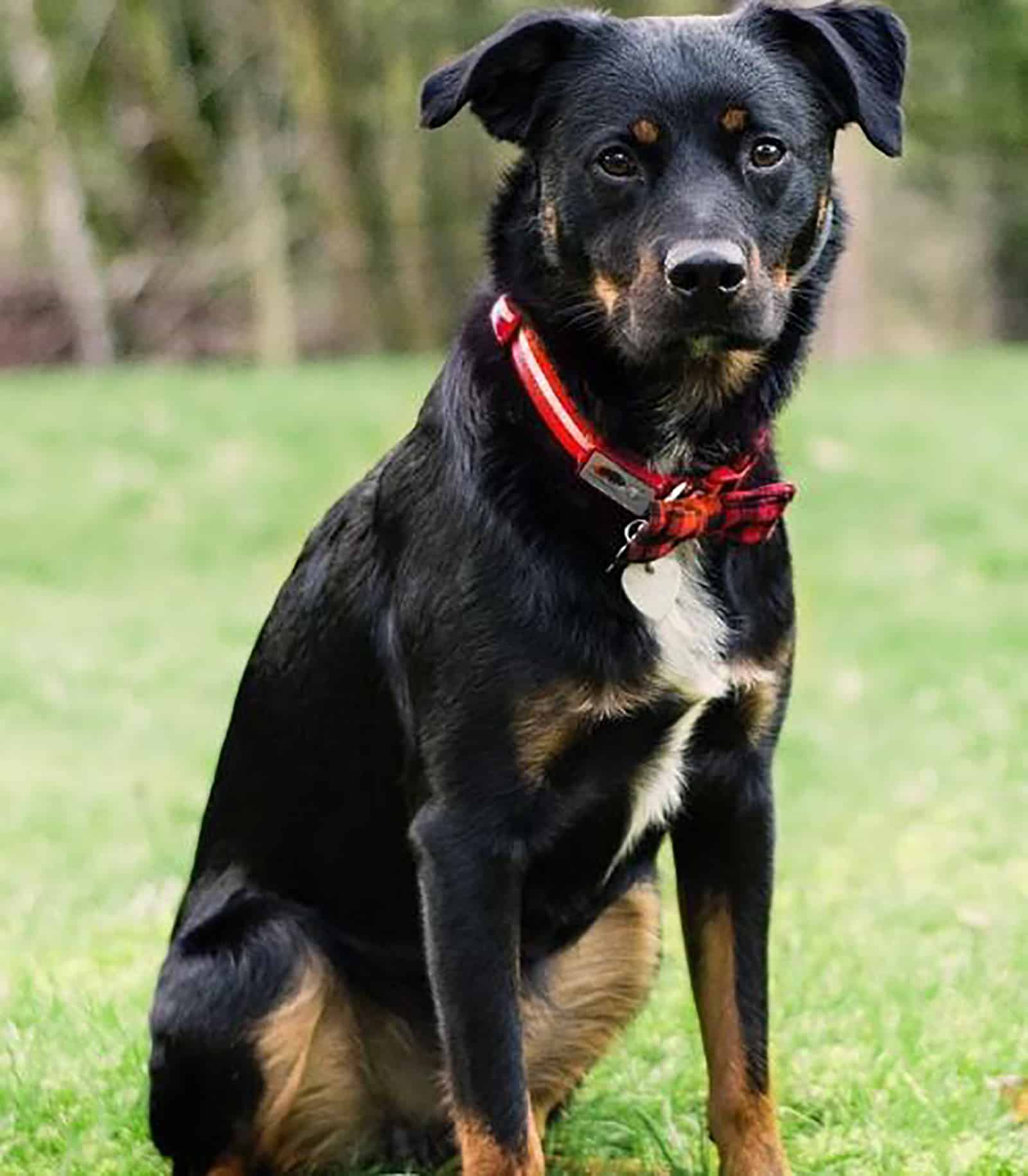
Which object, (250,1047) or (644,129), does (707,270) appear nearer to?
(644,129)

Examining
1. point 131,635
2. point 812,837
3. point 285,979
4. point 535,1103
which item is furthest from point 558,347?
point 131,635

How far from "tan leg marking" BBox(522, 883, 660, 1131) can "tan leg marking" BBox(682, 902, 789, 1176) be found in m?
0.24

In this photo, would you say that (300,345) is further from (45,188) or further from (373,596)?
(373,596)

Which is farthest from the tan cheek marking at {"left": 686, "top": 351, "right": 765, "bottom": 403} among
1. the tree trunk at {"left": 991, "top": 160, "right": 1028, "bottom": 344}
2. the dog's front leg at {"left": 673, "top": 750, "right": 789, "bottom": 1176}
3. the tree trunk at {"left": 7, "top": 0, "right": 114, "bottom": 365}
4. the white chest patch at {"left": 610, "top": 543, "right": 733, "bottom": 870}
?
the tree trunk at {"left": 991, "top": 160, "right": 1028, "bottom": 344}

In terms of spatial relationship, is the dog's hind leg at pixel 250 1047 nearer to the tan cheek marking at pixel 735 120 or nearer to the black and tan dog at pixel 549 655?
the black and tan dog at pixel 549 655

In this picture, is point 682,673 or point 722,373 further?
point 722,373

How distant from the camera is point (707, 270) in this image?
3.22 metres

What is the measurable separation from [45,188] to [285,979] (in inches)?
823

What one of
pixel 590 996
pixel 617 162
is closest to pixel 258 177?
pixel 590 996

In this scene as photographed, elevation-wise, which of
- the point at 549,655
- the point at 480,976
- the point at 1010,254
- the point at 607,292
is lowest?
the point at 1010,254

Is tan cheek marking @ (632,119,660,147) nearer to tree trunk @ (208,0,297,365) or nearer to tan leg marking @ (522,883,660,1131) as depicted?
tan leg marking @ (522,883,660,1131)

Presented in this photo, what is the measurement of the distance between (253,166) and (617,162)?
20.8 metres

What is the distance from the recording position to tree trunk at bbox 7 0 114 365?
22.0 m

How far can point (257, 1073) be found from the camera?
12.0 feet
